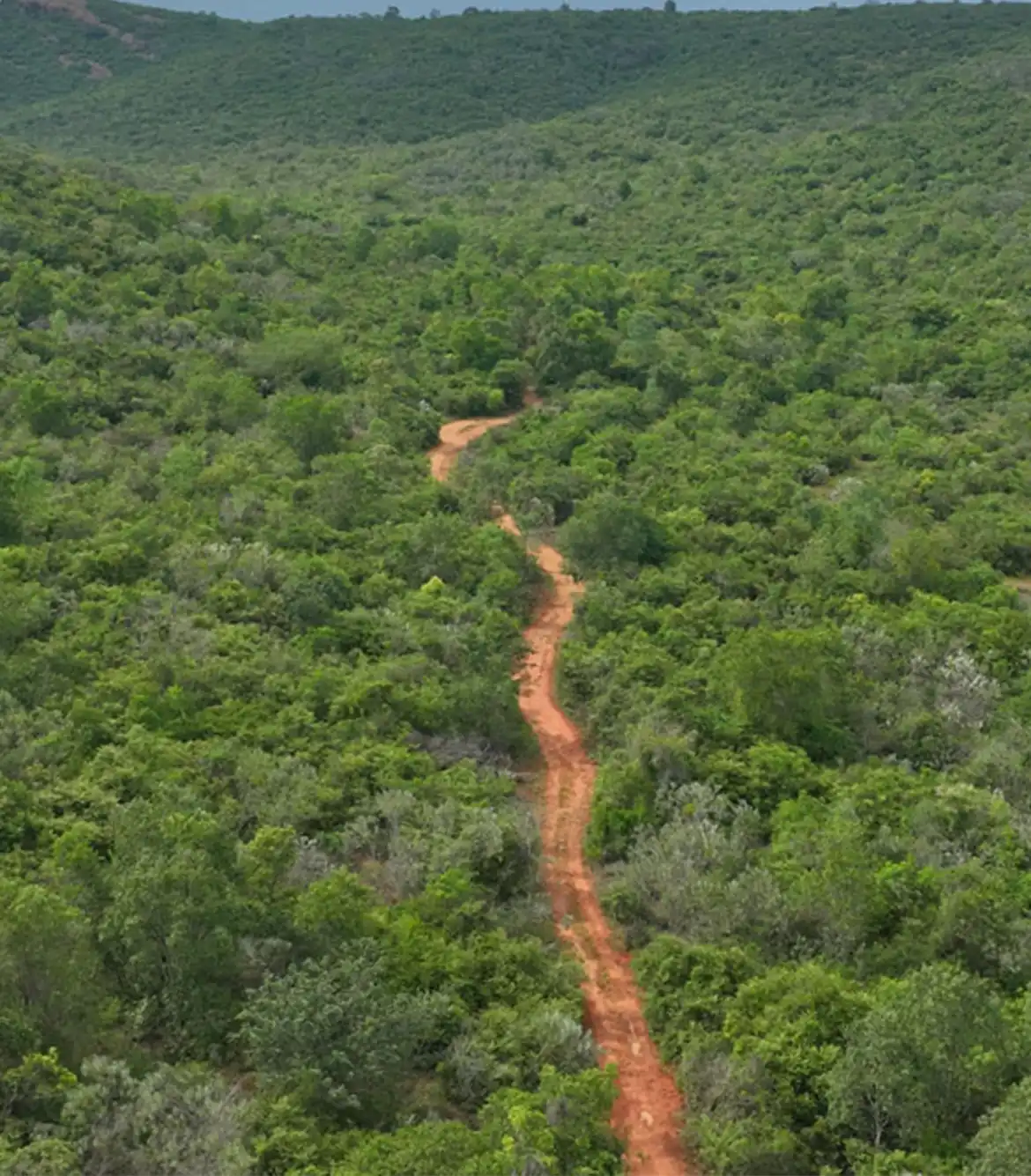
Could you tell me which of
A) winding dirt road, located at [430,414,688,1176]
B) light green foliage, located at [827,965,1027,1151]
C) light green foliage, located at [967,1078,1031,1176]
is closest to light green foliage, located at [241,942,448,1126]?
winding dirt road, located at [430,414,688,1176]

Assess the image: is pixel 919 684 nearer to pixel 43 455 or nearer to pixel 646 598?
pixel 646 598

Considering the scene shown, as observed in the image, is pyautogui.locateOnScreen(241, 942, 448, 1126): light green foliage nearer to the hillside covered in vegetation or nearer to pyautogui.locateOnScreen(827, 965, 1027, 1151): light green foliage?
the hillside covered in vegetation

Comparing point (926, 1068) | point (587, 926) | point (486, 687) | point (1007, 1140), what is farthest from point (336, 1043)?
point (486, 687)

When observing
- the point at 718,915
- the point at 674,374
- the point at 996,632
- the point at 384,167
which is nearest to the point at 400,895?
the point at 718,915

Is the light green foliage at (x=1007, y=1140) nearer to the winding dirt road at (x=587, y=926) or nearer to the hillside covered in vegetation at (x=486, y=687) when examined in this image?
the hillside covered in vegetation at (x=486, y=687)

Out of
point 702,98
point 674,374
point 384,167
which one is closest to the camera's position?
point 674,374

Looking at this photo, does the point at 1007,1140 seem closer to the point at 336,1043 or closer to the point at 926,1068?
the point at 926,1068

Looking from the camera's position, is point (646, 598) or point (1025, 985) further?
point (646, 598)
